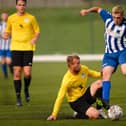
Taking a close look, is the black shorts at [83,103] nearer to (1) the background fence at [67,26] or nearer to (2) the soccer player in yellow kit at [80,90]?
(2) the soccer player in yellow kit at [80,90]

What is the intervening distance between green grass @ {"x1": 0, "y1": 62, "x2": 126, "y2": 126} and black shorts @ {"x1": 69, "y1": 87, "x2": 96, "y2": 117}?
0.24 metres

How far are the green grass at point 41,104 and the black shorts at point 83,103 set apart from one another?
0.78 ft

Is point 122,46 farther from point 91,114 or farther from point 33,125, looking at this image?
point 33,125

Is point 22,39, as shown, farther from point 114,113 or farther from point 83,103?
point 114,113

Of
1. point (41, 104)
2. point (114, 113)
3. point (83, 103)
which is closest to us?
point (114, 113)

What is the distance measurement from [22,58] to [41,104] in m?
1.03

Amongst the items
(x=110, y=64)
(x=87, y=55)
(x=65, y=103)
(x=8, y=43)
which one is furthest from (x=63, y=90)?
(x=87, y=55)

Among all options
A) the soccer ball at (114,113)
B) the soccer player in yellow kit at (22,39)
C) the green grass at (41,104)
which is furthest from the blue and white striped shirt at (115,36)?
the soccer player in yellow kit at (22,39)

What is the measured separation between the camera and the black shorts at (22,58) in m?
14.6

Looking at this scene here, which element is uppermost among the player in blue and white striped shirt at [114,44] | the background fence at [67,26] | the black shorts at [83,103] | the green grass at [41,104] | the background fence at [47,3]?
the player in blue and white striped shirt at [114,44]

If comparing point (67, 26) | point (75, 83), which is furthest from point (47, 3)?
point (75, 83)

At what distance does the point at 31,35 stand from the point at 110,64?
7.99ft

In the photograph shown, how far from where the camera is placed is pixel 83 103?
1198 cm

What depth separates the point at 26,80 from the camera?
48.8 ft
